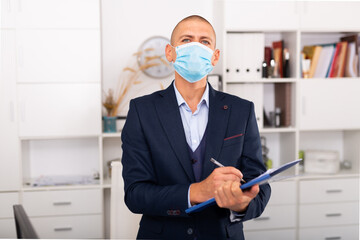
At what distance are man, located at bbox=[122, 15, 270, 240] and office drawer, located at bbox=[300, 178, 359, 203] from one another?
1.90m

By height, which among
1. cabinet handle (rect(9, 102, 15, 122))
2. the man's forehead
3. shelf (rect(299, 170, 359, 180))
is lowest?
shelf (rect(299, 170, 359, 180))

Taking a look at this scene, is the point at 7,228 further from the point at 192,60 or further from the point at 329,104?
the point at 329,104

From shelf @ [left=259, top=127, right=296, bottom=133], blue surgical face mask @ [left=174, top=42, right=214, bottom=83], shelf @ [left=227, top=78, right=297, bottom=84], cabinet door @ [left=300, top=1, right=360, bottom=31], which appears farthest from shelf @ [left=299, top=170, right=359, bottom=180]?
blue surgical face mask @ [left=174, top=42, right=214, bottom=83]

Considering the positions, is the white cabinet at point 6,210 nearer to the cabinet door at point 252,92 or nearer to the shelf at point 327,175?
the cabinet door at point 252,92

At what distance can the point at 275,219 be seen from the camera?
3.31 meters

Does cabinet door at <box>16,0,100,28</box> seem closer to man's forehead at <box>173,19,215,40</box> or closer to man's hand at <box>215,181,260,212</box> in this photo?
man's forehead at <box>173,19,215,40</box>

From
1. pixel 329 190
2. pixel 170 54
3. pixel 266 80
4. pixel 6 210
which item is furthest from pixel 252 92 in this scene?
pixel 6 210

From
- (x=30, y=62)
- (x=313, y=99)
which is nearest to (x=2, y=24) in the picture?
(x=30, y=62)

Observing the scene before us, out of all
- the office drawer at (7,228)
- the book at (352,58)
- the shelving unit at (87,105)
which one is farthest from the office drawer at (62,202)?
the book at (352,58)

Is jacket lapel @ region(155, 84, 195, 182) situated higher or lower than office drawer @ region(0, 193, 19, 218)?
higher

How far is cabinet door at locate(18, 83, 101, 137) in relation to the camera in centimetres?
303

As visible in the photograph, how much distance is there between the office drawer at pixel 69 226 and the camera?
10.1 feet

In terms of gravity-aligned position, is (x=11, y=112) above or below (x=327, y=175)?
above

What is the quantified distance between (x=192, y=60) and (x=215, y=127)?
12.3 inches
